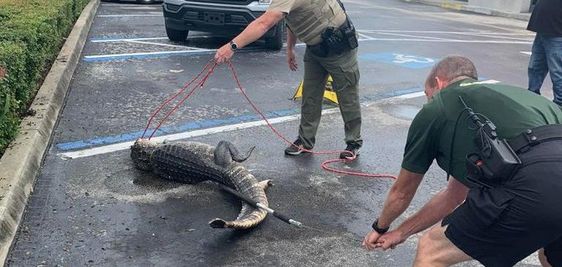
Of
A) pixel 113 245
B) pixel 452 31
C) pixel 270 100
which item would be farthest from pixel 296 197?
pixel 452 31

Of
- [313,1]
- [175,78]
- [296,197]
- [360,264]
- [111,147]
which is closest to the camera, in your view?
[360,264]

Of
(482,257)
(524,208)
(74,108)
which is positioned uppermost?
(524,208)

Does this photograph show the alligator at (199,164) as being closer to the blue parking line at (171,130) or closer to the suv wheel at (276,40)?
the blue parking line at (171,130)

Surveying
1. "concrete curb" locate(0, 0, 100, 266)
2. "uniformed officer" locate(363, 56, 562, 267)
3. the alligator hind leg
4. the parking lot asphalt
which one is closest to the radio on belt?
"uniformed officer" locate(363, 56, 562, 267)

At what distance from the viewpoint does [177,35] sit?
10328mm

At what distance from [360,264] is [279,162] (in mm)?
1722

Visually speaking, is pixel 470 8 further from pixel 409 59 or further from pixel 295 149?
pixel 295 149

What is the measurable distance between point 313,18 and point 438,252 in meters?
2.73

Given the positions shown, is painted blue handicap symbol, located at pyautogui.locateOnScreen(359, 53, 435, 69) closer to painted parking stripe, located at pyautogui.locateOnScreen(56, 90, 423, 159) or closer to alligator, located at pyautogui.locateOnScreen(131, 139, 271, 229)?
painted parking stripe, located at pyautogui.locateOnScreen(56, 90, 423, 159)

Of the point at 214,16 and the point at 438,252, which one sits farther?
the point at 214,16

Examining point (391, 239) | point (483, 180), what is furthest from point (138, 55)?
point (483, 180)

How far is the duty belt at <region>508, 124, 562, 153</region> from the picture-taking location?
2254 mm

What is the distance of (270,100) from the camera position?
273 inches

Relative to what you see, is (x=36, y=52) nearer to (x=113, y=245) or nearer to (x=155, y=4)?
(x=113, y=245)
